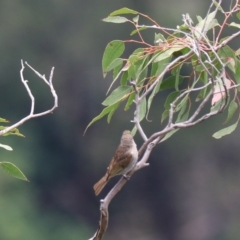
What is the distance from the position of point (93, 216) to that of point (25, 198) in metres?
1.40

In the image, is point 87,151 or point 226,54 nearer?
point 226,54

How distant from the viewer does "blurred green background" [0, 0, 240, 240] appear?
14.0 m

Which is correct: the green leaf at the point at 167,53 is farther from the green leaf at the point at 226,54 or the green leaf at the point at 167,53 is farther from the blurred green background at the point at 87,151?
the blurred green background at the point at 87,151

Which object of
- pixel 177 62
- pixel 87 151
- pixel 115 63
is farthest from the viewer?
pixel 87 151

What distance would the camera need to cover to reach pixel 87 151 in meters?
15.3

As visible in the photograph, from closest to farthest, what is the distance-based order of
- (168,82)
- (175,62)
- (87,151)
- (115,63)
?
(175,62) → (115,63) → (168,82) → (87,151)

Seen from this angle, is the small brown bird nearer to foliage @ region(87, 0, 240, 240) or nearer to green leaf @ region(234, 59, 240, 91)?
foliage @ region(87, 0, 240, 240)

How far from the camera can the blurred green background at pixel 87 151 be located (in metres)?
14.0

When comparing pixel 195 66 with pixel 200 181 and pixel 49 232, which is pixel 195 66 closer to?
pixel 49 232

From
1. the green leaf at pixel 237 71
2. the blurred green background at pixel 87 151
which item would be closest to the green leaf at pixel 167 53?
the green leaf at pixel 237 71

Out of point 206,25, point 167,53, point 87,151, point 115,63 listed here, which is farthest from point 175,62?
point 87,151

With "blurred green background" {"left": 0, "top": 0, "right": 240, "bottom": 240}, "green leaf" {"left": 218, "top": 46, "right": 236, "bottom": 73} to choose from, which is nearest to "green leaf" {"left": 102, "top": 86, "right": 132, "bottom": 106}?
"green leaf" {"left": 218, "top": 46, "right": 236, "bottom": 73}

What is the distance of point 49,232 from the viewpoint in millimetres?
13828

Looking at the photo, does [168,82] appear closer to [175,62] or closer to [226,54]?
[226,54]
